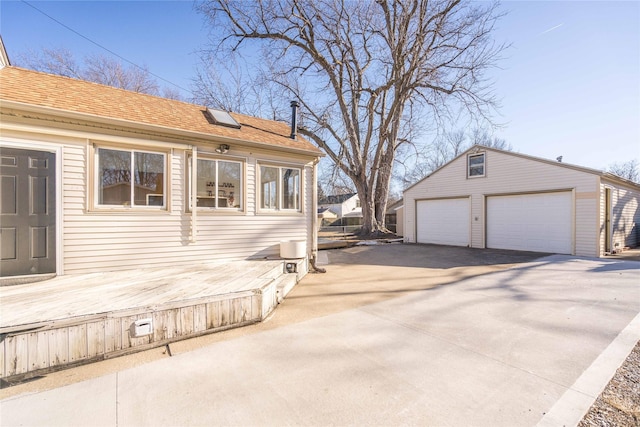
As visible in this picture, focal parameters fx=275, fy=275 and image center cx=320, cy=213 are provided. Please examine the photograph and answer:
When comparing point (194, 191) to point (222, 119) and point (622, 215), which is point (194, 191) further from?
point (622, 215)

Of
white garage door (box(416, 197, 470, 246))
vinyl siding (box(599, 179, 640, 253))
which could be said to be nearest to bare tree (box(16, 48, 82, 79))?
white garage door (box(416, 197, 470, 246))

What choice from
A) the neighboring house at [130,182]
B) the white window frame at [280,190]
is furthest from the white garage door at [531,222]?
the white window frame at [280,190]

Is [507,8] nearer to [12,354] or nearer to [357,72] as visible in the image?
[357,72]

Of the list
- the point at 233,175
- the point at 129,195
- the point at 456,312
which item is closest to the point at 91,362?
the point at 129,195

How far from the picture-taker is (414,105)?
15742 mm

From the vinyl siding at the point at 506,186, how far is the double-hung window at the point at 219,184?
10.2 metres

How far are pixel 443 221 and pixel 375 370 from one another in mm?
11826

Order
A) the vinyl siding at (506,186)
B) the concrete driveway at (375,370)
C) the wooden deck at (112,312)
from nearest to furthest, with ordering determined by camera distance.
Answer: the concrete driveway at (375,370) → the wooden deck at (112,312) → the vinyl siding at (506,186)

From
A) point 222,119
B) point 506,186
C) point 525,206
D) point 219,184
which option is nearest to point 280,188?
point 219,184

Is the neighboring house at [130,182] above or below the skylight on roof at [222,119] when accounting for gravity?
below

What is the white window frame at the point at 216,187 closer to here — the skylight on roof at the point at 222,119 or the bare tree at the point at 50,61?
the skylight on roof at the point at 222,119

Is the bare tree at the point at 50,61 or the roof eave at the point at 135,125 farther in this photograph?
the bare tree at the point at 50,61

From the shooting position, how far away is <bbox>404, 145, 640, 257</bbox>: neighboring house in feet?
30.1

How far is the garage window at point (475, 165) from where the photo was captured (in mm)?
11703
